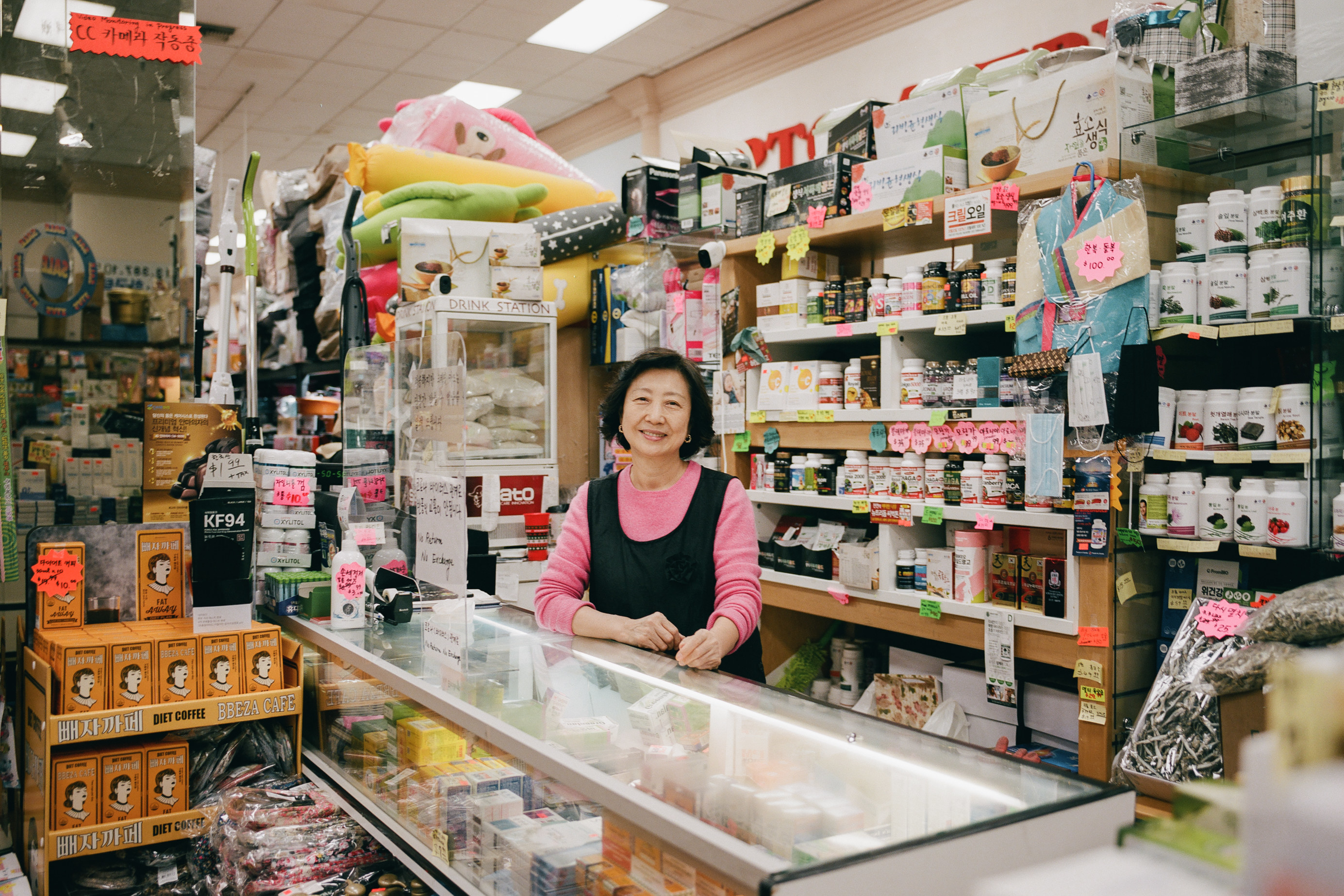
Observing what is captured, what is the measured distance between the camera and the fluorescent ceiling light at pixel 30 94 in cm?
301

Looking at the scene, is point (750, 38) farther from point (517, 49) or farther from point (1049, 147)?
point (1049, 147)

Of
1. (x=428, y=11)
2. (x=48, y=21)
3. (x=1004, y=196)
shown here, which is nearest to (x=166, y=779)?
(x=48, y=21)

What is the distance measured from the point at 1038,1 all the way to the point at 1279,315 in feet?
11.4

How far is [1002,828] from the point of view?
123 cm

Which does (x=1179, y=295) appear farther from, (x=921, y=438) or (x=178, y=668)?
(x=178, y=668)

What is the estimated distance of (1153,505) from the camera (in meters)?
2.71

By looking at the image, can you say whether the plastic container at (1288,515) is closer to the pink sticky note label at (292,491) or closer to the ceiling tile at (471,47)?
the pink sticky note label at (292,491)

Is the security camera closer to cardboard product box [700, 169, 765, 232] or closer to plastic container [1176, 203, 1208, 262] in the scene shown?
cardboard product box [700, 169, 765, 232]

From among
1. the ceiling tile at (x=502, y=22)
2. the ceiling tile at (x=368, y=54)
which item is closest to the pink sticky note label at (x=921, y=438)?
the ceiling tile at (x=502, y=22)

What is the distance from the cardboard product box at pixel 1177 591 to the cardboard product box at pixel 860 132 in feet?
5.68

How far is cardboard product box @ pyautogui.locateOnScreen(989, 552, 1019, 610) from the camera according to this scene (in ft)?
10.1

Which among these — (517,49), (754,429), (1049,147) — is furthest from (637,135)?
(1049,147)

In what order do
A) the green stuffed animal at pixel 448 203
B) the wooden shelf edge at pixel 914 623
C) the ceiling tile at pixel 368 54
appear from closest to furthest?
the wooden shelf edge at pixel 914 623 < the green stuffed animal at pixel 448 203 < the ceiling tile at pixel 368 54

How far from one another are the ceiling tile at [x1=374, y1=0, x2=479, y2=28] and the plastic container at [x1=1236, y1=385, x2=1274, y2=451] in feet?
18.4
